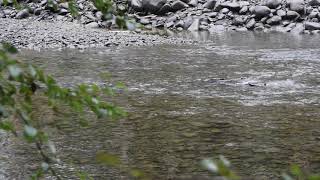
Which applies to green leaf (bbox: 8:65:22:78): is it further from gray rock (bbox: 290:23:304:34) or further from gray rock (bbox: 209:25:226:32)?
gray rock (bbox: 209:25:226:32)

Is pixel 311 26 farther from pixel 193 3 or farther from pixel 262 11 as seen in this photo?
pixel 193 3

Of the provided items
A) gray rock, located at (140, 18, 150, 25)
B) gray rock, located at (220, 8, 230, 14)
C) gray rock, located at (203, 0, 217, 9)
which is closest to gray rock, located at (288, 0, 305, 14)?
gray rock, located at (220, 8, 230, 14)

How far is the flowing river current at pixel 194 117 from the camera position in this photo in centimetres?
725

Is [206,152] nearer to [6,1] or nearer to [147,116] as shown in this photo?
[147,116]

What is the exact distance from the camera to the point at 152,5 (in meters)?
34.5

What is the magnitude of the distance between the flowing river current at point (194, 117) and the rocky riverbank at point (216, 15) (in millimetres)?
11169

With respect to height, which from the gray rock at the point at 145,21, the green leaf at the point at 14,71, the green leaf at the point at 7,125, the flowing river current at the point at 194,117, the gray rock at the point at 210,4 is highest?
the green leaf at the point at 14,71

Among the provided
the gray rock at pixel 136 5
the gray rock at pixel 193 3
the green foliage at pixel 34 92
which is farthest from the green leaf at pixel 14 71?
the gray rock at pixel 136 5

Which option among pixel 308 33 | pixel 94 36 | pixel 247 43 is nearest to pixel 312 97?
pixel 247 43

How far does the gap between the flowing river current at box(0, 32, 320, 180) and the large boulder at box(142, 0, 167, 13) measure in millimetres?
15174

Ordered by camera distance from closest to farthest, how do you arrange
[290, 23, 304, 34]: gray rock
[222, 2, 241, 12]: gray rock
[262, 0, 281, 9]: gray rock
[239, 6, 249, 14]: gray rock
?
[290, 23, 304, 34]: gray rock
[262, 0, 281, 9]: gray rock
[239, 6, 249, 14]: gray rock
[222, 2, 241, 12]: gray rock

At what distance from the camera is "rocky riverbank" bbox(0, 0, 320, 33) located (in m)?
30.3

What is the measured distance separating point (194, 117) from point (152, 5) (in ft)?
82.4

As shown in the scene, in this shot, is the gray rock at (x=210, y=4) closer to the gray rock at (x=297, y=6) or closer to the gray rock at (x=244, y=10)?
the gray rock at (x=244, y=10)
